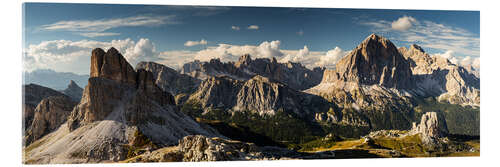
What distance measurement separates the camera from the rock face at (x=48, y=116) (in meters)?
50.2

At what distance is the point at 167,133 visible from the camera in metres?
51.8

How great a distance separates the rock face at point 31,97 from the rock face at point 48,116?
1092 mm

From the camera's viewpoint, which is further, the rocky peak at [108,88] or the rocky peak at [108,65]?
the rocky peak at [108,65]

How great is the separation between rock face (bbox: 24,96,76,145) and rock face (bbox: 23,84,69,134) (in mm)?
1092

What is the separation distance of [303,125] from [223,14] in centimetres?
9825

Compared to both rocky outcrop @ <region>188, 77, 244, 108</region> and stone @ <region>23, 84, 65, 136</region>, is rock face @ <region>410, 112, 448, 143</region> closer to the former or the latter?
stone @ <region>23, 84, 65, 136</region>

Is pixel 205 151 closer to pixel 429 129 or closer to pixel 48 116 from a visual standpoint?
pixel 48 116

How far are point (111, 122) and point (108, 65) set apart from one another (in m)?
10.7

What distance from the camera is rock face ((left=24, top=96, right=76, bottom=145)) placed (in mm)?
50156

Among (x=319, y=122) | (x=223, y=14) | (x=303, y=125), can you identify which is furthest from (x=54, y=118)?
(x=319, y=122)

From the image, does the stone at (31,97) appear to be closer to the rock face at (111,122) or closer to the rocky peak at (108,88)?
→ the rock face at (111,122)

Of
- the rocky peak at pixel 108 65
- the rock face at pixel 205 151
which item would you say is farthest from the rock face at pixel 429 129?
the rocky peak at pixel 108 65

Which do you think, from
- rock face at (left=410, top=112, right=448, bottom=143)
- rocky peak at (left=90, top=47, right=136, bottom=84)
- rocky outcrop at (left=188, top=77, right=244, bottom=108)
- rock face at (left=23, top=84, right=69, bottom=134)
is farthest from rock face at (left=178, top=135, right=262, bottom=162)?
rocky outcrop at (left=188, top=77, right=244, bottom=108)
